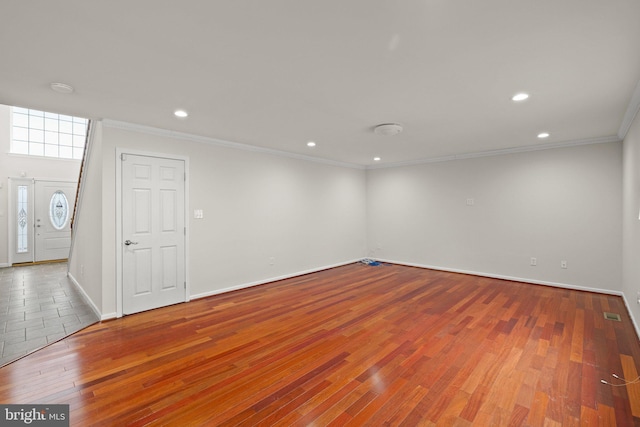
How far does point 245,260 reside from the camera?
4.82 meters

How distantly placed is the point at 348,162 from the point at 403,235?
2112 millimetres

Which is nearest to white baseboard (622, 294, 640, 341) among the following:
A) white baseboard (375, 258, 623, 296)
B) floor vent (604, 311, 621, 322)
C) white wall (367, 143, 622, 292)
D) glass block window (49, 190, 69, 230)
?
floor vent (604, 311, 621, 322)

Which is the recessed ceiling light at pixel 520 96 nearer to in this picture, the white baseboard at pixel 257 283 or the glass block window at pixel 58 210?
the white baseboard at pixel 257 283

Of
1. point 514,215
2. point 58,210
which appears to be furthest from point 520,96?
point 58,210

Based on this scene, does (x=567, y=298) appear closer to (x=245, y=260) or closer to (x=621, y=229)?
(x=621, y=229)

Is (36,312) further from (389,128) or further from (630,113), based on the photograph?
(630,113)

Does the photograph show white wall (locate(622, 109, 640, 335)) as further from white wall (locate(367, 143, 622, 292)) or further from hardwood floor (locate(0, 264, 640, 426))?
white wall (locate(367, 143, 622, 292))

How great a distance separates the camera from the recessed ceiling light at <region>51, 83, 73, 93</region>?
8.08 feet

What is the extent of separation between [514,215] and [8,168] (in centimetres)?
1109

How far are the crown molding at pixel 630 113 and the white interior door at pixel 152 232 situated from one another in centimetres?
512

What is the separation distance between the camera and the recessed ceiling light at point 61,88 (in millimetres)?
2463

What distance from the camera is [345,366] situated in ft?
7.88

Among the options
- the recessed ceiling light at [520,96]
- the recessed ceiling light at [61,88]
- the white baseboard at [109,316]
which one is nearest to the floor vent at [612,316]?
the recessed ceiling light at [520,96]

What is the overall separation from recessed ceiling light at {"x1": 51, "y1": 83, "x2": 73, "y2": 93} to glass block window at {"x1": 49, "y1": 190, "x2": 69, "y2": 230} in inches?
263
